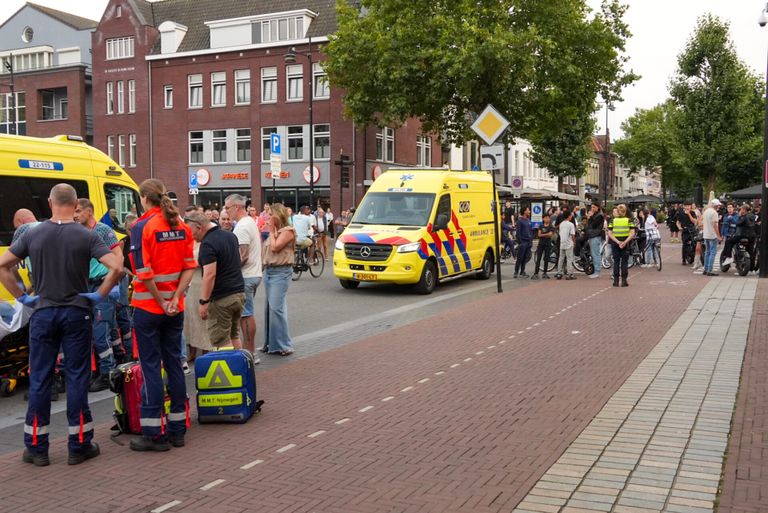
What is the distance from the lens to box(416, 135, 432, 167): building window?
46.2m

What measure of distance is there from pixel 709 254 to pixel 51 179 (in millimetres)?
16038

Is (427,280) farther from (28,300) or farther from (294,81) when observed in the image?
(294,81)

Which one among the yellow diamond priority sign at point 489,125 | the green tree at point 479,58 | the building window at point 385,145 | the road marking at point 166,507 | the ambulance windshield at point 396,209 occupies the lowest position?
the road marking at point 166,507

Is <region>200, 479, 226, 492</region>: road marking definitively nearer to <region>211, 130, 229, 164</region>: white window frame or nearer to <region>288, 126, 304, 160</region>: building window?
<region>288, 126, 304, 160</region>: building window

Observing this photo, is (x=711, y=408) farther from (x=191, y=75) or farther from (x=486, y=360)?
(x=191, y=75)

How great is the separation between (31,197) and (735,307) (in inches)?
414

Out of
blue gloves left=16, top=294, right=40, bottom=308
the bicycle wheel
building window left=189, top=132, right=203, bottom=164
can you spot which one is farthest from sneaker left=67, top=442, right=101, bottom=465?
building window left=189, top=132, right=203, bottom=164

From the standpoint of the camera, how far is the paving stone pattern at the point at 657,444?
427 cm

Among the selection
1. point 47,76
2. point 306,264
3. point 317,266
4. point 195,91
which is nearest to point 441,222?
point 306,264

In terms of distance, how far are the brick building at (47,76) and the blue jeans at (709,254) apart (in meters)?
41.3

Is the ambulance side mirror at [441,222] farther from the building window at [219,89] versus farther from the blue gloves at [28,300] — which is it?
the building window at [219,89]

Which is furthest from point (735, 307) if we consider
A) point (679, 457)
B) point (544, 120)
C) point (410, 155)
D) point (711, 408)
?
point (410, 155)

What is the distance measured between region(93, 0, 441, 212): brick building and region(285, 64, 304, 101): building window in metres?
0.05

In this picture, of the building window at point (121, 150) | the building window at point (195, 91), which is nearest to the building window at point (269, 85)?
the building window at point (195, 91)
